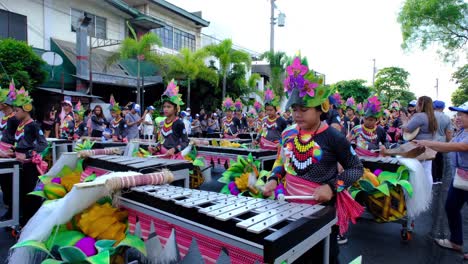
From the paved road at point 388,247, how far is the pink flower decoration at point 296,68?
2.53 m

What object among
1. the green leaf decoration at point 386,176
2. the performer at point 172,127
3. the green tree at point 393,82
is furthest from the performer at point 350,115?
the green tree at point 393,82

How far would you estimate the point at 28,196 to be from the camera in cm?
489

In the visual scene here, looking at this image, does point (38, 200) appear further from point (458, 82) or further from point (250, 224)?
point (458, 82)

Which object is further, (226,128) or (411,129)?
(226,128)

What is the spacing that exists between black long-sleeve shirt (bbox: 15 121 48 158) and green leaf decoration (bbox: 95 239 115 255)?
11.0ft

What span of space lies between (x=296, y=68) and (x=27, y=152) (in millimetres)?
4346

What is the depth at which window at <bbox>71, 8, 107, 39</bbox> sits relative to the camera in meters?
18.5

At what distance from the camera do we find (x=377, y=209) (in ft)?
13.6

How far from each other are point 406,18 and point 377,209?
18.9 metres

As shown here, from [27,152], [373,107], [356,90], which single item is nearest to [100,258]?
[27,152]

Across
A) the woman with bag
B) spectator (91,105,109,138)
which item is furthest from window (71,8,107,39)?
the woman with bag

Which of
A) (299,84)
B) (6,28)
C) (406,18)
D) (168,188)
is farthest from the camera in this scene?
(406,18)

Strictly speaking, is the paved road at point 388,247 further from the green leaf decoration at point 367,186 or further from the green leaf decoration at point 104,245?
the green leaf decoration at point 104,245

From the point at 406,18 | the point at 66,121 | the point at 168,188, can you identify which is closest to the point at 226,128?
the point at 66,121
